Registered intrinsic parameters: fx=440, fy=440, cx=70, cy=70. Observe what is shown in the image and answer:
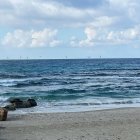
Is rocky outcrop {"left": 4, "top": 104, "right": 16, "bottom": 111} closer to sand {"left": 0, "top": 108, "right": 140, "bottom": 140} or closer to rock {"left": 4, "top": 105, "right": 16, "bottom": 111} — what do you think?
rock {"left": 4, "top": 105, "right": 16, "bottom": 111}

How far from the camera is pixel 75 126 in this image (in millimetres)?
17969

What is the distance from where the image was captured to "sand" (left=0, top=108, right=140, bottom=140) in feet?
51.0

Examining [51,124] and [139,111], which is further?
[139,111]

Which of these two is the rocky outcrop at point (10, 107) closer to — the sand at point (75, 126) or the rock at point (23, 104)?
the rock at point (23, 104)

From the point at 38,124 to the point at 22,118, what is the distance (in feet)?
8.78

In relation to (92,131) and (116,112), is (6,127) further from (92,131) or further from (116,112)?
(116,112)

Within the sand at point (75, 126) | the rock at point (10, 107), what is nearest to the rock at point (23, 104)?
the rock at point (10, 107)

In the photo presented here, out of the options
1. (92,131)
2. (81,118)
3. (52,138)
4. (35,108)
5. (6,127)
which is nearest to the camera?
(52,138)

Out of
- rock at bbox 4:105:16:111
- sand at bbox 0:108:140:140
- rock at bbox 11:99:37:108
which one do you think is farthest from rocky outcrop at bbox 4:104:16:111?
sand at bbox 0:108:140:140

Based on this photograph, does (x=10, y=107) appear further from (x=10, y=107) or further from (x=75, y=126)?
(x=75, y=126)

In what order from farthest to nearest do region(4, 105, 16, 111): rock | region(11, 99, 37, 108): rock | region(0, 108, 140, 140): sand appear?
region(11, 99, 37, 108): rock < region(4, 105, 16, 111): rock < region(0, 108, 140, 140): sand

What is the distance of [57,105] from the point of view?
2866 cm

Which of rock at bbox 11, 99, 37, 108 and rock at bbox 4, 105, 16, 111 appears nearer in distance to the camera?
rock at bbox 4, 105, 16, 111

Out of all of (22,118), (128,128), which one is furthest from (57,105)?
(128,128)
